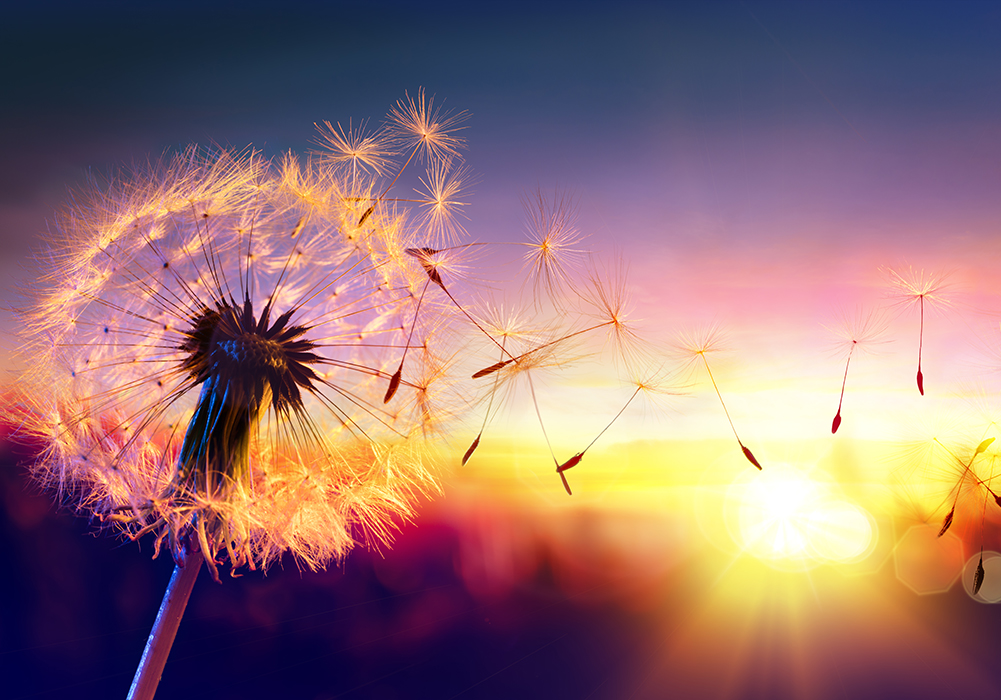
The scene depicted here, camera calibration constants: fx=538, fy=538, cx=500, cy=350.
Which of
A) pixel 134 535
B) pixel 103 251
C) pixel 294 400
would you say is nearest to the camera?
pixel 134 535

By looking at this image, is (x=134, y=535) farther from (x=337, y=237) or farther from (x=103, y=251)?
(x=337, y=237)

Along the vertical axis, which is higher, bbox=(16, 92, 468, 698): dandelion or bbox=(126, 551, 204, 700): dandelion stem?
bbox=(16, 92, 468, 698): dandelion

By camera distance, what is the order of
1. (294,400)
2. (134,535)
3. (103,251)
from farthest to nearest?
(103,251) < (294,400) < (134,535)

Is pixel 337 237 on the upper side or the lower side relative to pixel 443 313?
upper

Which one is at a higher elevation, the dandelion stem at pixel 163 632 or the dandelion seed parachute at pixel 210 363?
the dandelion seed parachute at pixel 210 363

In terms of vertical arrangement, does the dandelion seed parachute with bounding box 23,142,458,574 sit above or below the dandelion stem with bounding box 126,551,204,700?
above

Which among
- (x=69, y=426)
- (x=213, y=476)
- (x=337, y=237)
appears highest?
(x=337, y=237)

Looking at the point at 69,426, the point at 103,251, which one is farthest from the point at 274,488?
the point at 103,251

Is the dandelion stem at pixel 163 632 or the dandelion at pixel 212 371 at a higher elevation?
the dandelion at pixel 212 371
